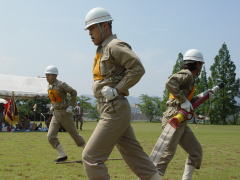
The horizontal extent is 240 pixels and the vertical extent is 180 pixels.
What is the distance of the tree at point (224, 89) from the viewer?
76.7m

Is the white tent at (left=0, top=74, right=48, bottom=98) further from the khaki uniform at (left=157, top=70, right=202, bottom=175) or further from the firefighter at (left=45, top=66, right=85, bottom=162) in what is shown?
the khaki uniform at (left=157, top=70, right=202, bottom=175)

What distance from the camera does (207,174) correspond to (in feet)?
26.3

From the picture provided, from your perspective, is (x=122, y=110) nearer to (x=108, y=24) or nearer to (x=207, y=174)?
(x=108, y=24)

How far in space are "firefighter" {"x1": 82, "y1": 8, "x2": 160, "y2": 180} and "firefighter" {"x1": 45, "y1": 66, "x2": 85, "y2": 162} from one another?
15.3 ft

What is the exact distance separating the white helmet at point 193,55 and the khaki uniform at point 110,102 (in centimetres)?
211

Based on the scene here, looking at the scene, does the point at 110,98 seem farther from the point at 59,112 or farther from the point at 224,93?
the point at 224,93

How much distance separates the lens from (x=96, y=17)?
185 inches

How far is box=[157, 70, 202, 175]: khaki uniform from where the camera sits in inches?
237

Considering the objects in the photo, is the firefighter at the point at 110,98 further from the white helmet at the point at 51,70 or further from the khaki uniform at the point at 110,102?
the white helmet at the point at 51,70

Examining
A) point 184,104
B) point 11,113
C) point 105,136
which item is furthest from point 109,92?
point 11,113

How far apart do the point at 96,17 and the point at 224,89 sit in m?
75.8

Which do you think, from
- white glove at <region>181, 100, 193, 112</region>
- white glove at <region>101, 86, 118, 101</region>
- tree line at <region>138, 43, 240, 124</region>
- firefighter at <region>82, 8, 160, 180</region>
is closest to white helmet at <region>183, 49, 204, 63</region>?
white glove at <region>181, 100, 193, 112</region>

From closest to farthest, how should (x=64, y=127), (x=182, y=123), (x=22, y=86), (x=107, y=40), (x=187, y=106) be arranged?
1. (x=107, y=40)
2. (x=187, y=106)
3. (x=182, y=123)
4. (x=64, y=127)
5. (x=22, y=86)

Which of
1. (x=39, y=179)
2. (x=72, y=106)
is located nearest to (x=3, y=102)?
(x=72, y=106)
